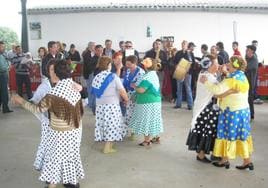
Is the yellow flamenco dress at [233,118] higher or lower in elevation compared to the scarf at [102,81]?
lower

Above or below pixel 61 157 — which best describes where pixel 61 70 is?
above

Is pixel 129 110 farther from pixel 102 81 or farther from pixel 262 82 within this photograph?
pixel 262 82

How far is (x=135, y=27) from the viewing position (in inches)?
683

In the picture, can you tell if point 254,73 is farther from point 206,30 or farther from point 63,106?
point 206,30

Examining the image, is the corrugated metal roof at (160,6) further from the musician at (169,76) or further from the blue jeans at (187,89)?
the blue jeans at (187,89)

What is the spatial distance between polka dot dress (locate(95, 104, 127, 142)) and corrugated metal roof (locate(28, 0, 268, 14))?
10.9 m

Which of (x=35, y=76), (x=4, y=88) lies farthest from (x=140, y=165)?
(x=35, y=76)

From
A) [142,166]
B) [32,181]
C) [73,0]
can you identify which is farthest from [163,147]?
[73,0]

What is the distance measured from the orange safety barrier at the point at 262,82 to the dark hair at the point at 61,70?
8501 mm

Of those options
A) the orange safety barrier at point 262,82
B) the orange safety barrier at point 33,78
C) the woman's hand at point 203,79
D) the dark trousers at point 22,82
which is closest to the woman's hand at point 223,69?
the woman's hand at point 203,79

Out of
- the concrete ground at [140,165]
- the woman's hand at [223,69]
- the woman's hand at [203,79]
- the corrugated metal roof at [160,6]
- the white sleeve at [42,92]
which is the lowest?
the concrete ground at [140,165]

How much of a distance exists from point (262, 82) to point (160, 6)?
620 centimetres

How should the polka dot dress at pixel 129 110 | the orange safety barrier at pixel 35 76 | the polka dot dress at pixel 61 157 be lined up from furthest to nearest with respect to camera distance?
the orange safety barrier at pixel 35 76 < the polka dot dress at pixel 129 110 < the polka dot dress at pixel 61 157

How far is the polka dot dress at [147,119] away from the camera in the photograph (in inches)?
279
